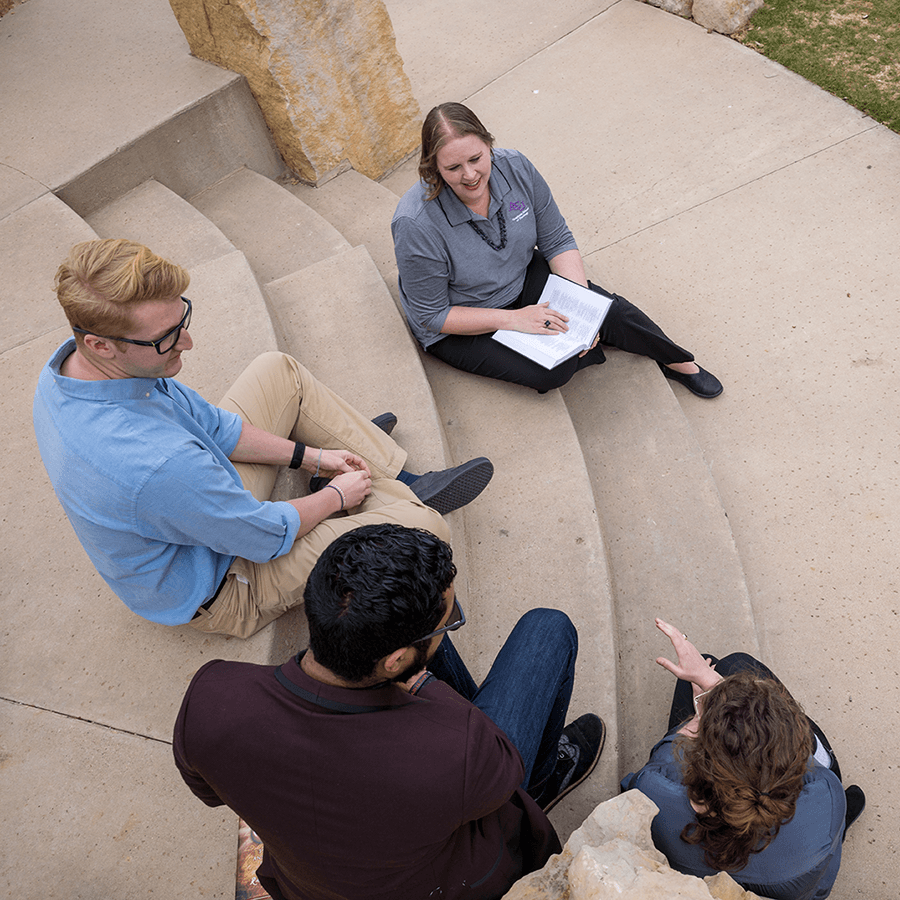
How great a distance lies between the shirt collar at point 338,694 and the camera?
1328 mm

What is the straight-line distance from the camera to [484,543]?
271 cm

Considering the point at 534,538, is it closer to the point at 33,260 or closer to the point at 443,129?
the point at 443,129

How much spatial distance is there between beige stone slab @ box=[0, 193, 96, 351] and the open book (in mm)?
1841

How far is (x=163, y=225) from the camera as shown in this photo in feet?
11.7

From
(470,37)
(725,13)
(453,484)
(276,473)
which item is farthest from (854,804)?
(470,37)

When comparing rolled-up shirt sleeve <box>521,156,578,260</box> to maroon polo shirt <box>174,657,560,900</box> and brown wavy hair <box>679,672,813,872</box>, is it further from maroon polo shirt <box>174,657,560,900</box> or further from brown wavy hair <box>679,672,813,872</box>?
maroon polo shirt <box>174,657,560,900</box>

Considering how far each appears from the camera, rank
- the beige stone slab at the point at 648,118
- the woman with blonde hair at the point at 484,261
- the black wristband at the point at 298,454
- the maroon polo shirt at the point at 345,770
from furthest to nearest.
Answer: the beige stone slab at the point at 648,118 → the woman with blonde hair at the point at 484,261 → the black wristband at the point at 298,454 → the maroon polo shirt at the point at 345,770

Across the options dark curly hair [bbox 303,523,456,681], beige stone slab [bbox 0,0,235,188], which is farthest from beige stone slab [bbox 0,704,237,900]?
beige stone slab [bbox 0,0,235,188]

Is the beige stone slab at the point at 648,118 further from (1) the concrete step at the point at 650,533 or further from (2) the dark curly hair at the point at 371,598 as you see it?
(2) the dark curly hair at the point at 371,598

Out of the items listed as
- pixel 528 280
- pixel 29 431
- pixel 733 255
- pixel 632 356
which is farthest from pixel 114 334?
pixel 733 255

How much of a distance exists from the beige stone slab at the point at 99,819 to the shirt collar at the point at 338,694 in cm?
87

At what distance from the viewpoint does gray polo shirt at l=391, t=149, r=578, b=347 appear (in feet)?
9.11

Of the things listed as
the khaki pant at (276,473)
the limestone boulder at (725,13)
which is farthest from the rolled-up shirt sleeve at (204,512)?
the limestone boulder at (725,13)

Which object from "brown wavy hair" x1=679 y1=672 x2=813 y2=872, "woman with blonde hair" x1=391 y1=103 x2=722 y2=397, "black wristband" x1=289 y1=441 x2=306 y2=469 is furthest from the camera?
"woman with blonde hair" x1=391 y1=103 x2=722 y2=397
